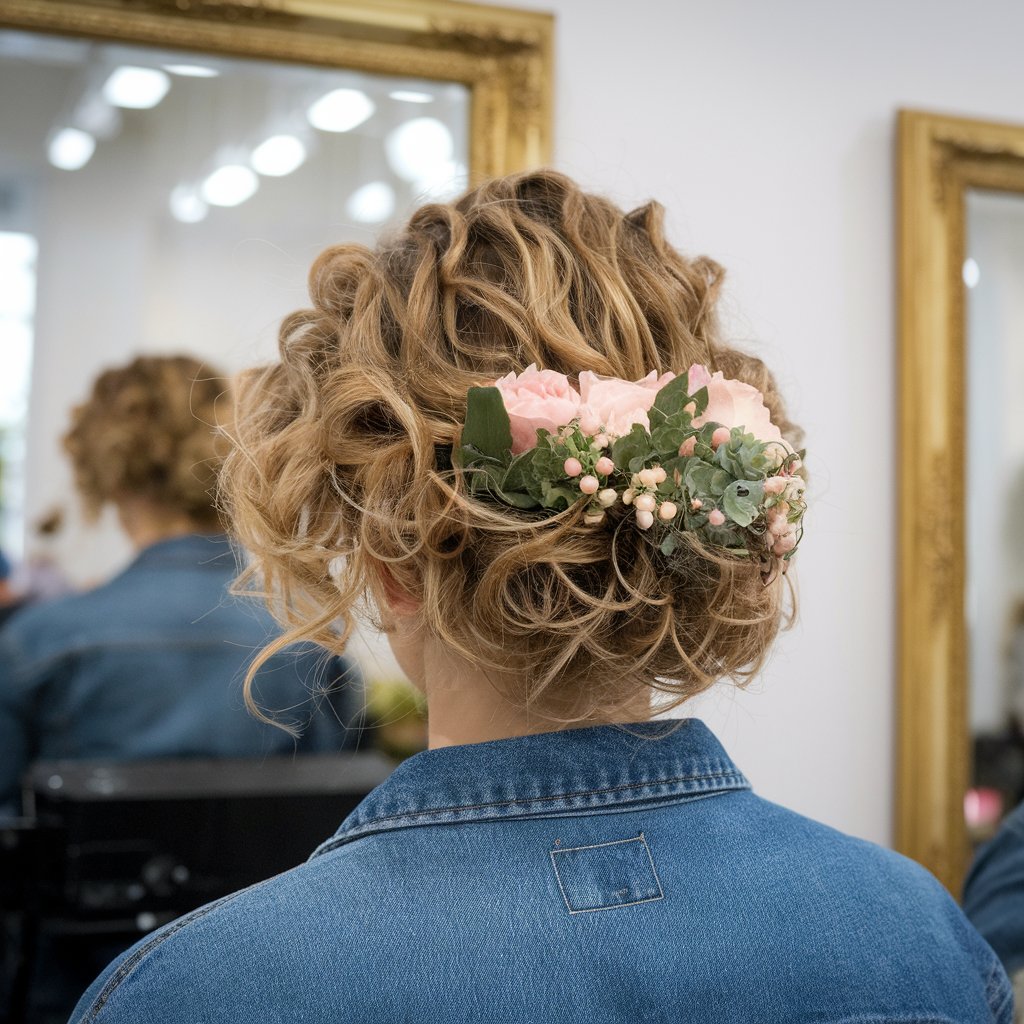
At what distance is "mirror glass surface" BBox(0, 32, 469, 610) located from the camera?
1139 mm

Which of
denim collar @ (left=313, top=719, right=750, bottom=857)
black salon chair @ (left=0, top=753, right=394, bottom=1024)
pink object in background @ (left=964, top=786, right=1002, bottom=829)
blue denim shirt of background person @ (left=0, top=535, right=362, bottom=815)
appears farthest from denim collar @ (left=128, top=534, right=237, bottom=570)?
pink object in background @ (left=964, top=786, right=1002, bottom=829)

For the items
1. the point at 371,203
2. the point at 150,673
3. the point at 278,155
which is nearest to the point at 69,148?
the point at 278,155

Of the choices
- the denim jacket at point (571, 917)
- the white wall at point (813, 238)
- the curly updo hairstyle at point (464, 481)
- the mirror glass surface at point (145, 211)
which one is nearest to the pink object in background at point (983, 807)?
the white wall at point (813, 238)

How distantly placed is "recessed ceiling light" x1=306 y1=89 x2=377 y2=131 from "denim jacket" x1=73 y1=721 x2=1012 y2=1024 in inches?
31.9

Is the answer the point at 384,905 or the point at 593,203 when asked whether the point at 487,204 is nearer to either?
the point at 593,203

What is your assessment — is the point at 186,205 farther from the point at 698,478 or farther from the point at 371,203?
the point at 698,478

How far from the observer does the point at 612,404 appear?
0.61 meters

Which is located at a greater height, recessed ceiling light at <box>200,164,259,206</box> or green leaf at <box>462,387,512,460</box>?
recessed ceiling light at <box>200,164,259,206</box>

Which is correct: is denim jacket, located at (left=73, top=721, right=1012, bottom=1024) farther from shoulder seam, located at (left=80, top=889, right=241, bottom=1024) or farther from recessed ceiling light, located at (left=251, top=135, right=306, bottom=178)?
recessed ceiling light, located at (left=251, top=135, right=306, bottom=178)

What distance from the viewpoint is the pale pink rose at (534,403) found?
0.60 metres

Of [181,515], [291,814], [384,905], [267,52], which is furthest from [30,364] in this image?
[384,905]

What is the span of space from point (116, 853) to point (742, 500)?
83 centimetres

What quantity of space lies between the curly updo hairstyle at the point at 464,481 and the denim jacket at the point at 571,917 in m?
0.06

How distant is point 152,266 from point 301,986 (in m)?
0.81
